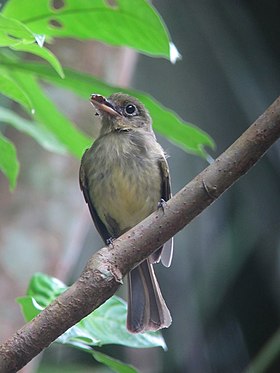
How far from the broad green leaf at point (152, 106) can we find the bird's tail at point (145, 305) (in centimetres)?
50

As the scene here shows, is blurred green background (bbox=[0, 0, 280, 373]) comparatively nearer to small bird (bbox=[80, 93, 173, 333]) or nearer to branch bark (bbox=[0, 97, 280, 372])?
small bird (bbox=[80, 93, 173, 333])

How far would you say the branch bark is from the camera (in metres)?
1.82

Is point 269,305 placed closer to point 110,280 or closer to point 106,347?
point 106,347

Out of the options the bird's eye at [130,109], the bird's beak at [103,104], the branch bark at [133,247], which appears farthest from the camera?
the bird's eye at [130,109]

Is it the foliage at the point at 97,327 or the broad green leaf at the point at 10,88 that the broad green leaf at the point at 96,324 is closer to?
the foliage at the point at 97,327

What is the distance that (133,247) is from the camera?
1.94 metres

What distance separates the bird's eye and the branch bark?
1455 millimetres

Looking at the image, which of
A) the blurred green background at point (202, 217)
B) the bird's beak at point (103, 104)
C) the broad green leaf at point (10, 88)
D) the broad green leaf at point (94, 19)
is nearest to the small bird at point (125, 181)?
the bird's beak at point (103, 104)

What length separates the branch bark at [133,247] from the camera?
71.7 inches

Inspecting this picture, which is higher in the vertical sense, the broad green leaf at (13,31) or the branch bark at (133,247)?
the broad green leaf at (13,31)

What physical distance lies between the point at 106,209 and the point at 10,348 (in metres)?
1.36

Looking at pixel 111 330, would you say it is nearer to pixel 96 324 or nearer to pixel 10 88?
pixel 96 324

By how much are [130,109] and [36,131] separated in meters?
0.42

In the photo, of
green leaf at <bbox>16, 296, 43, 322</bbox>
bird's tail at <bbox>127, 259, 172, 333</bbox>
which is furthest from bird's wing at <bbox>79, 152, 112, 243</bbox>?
green leaf at <bbox>16, 296, 43, 322</bbox>
